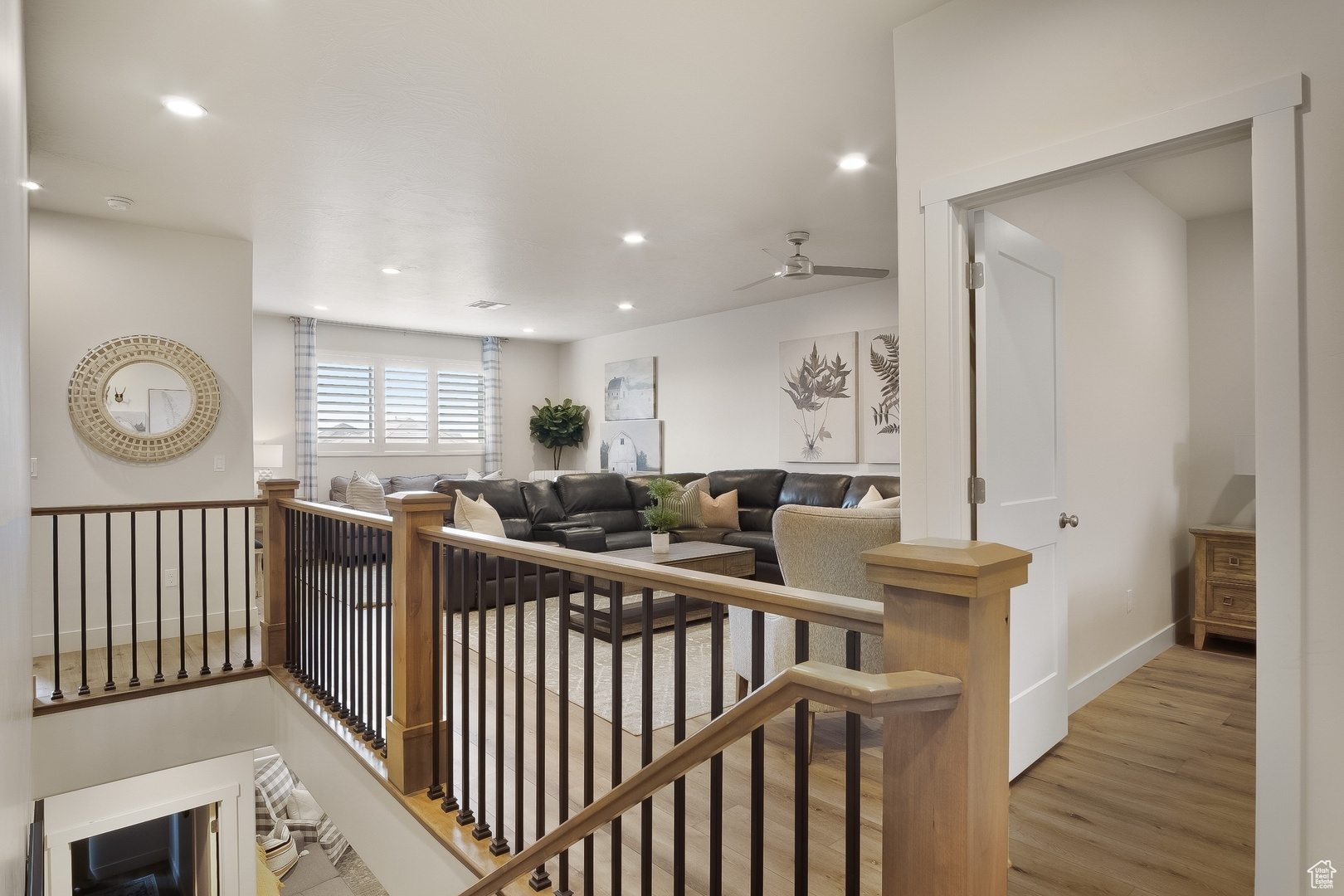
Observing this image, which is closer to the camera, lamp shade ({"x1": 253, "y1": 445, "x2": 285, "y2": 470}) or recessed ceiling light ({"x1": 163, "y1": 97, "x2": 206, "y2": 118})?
recessed ceiling light ({"x1": 163, "y1": 97, "x2": 206, "y2": 118})

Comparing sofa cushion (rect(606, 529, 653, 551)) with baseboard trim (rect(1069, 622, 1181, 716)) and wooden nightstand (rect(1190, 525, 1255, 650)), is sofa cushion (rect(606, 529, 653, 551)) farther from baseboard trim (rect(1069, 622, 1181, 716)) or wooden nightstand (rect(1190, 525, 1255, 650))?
wooden nightstand (rect(1190, 525, 1255, 650))

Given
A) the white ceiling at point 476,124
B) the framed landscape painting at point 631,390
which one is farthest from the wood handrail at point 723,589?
the framed landscape painting at point 631,390

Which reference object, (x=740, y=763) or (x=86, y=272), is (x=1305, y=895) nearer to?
(x=740, y=763)

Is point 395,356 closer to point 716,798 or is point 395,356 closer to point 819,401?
point 819,401

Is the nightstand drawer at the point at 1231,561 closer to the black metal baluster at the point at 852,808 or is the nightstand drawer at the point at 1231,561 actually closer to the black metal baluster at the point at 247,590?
the black metal baluster at the point at 852,808

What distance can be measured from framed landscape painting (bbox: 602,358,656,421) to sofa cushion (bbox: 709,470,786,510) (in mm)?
1610

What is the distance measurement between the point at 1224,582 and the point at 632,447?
5.75m

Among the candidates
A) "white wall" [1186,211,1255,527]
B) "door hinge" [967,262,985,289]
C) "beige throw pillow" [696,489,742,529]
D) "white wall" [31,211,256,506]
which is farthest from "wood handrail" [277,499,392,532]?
"white wall" [1186,211,1255,527]

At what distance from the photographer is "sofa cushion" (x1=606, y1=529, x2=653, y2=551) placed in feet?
19.3

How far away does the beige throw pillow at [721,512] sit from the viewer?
6586mm

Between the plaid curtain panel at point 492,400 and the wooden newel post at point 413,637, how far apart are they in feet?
21.8

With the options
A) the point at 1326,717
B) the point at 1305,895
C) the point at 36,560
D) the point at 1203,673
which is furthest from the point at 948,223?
the point at 36,560

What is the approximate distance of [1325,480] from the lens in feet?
4.94

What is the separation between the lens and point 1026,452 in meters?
2.51
